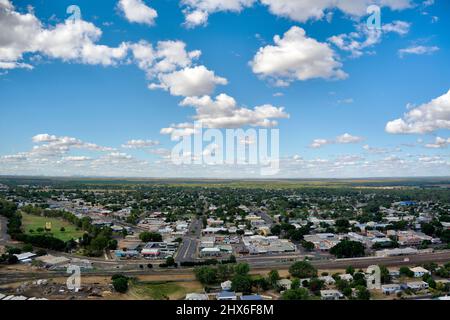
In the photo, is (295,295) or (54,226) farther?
(54,226)

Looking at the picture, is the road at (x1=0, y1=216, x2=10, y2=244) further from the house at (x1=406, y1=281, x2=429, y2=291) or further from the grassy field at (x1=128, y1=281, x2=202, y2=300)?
the house at (x1=406, y1=281, x2=429, y2=291)

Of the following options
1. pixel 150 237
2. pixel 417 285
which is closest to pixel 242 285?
pixel 417 285

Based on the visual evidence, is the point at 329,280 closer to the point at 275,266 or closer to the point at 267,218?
the point at 275,266

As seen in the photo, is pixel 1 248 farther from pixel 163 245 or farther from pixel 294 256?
pixel 294 256

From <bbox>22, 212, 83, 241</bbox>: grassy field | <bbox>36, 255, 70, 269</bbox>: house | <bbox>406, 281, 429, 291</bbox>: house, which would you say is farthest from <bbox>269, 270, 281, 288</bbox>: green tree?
<bbox>22, 212, 83, 241</bbox>: grassy field
